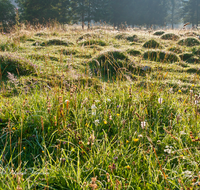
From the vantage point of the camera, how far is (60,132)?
6.88 feet

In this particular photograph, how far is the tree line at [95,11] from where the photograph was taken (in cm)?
2817

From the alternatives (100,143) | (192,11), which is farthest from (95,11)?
(100,143)

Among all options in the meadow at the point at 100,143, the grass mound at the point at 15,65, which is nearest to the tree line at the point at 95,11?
the grass mound at the point at 15,65

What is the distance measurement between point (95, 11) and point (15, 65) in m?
44.5

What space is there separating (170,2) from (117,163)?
81.7 m

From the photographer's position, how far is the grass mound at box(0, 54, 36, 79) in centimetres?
457

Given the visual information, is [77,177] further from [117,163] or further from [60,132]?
[60,132]

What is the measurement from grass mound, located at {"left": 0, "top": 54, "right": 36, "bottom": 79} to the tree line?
2043cm

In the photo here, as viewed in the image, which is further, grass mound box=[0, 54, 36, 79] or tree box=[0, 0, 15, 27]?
tree box=[0, 0, 15, 27]

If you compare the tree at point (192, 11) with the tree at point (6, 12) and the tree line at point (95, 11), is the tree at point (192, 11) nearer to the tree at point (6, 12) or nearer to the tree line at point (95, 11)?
the tree line at point (95, 11)

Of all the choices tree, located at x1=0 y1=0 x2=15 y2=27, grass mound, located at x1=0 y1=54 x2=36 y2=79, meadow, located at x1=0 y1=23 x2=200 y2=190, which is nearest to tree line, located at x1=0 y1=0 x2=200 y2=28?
tree, located at x1=0 y1=0 x2=15 y2=27

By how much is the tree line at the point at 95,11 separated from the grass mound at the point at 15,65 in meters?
20.4

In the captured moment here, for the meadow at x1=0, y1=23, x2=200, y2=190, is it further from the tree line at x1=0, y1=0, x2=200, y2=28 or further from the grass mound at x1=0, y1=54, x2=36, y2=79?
the tree line at x1=0, y1=0, x2=200, y2=28

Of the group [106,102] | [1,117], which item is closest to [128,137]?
[106,102]
